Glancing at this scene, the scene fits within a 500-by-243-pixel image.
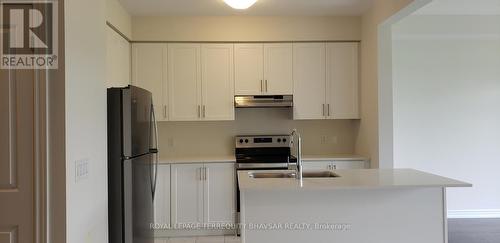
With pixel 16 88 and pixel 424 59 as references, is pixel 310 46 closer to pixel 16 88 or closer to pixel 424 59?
pixel 424 59

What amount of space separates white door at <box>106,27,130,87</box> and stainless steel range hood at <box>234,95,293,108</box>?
128 centimetres

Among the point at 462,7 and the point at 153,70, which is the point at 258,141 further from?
the point at 462,7

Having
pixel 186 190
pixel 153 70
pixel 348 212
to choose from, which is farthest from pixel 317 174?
pixel 153 70

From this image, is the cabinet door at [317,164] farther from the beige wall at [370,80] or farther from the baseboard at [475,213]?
the baseboard at [475,213]

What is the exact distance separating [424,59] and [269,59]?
204cm

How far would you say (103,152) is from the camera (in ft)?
8.20

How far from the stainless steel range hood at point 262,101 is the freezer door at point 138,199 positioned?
1365mm

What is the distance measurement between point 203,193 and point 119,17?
2.07 metres

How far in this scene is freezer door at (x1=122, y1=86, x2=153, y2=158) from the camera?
263 centimetres

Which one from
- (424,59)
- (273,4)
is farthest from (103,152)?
(424,59)

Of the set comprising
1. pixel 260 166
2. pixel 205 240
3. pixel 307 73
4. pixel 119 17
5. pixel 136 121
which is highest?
pixel 119 17

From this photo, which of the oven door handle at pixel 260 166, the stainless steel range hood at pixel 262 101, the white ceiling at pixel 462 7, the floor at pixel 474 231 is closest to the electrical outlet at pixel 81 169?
the oven door handle at pixel 260 166

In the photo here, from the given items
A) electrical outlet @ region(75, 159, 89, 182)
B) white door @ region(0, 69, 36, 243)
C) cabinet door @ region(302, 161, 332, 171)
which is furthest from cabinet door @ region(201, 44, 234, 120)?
white door @ region(0, 69, 36, 243)

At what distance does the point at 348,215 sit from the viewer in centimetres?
246
